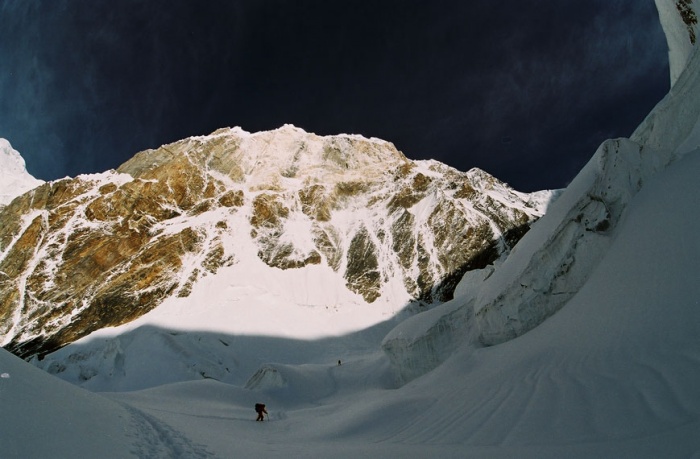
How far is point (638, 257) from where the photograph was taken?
913cm

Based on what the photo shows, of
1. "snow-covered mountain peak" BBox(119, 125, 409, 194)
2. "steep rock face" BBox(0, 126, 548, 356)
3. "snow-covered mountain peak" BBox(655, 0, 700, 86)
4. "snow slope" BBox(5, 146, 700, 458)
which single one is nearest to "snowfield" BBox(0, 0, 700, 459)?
"snow slope" BBox(5, 146, 700, 458)

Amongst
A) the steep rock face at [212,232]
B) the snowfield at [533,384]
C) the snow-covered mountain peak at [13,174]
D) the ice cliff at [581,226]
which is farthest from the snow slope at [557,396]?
the snow-covered mountain peak at [13,174]

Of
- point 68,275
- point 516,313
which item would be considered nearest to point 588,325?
point 516,313

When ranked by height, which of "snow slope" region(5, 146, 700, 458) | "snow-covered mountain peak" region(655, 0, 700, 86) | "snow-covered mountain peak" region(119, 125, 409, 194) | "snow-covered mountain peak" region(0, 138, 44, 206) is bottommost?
"snow slope" region(5, 146, 700, 458)

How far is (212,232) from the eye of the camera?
74375 millimetres

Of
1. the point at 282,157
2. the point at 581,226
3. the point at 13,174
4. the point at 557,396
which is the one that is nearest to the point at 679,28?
the point at 581,226

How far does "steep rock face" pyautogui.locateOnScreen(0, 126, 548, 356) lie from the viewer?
6228cm

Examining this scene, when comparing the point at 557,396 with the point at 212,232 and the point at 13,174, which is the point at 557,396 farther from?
the point at 13,174

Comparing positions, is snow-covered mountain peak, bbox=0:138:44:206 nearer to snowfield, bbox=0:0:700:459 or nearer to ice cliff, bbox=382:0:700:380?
snowfield, bbox=0:0:700:459

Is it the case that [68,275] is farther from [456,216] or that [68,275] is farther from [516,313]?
[516,313]

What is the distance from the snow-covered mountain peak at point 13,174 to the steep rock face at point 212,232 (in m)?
30.0

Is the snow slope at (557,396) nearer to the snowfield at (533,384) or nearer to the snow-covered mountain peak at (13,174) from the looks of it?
the snowfield at (533,384)

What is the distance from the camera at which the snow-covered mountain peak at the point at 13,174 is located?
105m

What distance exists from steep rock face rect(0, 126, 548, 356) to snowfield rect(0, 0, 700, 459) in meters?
46.7
